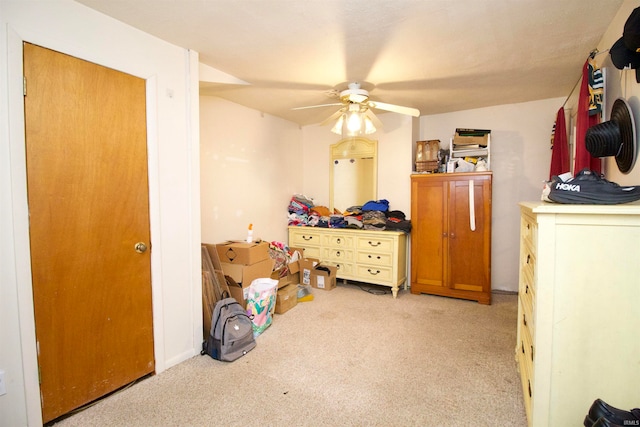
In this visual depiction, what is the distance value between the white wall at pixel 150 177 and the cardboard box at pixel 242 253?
1.86ft

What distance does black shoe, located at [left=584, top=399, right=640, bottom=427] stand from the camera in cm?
112

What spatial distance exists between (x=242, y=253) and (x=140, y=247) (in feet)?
3.33

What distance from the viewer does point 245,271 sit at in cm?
291

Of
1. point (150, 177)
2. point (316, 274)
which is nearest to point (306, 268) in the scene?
point (316, 274)

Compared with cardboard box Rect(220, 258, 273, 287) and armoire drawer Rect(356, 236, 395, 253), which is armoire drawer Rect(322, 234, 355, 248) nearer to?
armoire drawer Rect(356, 236, 395, 253)

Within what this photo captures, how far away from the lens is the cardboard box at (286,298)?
328 cm

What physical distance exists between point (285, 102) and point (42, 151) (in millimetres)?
2507

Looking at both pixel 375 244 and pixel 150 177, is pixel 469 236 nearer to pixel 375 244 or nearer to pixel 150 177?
pixel 375 244

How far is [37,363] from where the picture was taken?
1646 millimetres

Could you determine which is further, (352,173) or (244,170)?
(352,173)

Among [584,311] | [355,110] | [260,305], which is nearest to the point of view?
[584,311]

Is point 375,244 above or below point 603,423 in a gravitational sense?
above

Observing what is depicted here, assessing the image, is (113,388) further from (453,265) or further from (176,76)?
(453,265)

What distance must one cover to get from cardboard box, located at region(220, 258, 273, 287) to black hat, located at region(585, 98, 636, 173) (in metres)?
2.77
